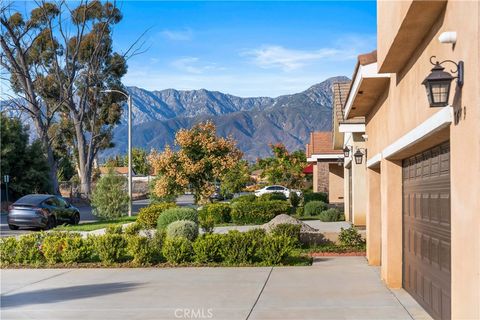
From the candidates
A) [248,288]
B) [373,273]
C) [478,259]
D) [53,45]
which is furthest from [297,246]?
A: [53,45]

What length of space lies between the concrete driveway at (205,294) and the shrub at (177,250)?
622 millimetres

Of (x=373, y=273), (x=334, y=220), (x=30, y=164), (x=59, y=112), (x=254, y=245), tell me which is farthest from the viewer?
(x=59, y=112)

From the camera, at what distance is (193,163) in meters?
31.3

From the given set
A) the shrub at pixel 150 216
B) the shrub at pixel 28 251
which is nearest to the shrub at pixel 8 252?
the shrub at pixel 28 251

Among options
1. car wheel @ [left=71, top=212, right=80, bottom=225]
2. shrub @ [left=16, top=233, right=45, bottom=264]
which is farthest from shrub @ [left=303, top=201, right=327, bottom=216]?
shrub @ [left=16, top=233, right=45, bottom=264]

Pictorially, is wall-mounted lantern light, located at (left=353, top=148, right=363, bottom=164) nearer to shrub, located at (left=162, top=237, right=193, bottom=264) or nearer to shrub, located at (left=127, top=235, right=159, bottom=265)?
shrub, located at (left=162, top=237, right=193, bottom=264)

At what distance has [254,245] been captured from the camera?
1511 cm

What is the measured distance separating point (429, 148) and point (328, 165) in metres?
33.9

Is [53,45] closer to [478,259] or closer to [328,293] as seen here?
[328,293]

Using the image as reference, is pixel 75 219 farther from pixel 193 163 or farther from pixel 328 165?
pixel 328 165

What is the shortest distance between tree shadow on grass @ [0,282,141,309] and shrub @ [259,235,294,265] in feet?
11.8

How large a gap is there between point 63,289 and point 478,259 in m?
8.31

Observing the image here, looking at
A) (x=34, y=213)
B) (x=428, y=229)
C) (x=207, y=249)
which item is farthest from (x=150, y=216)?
(x=428, y=229)

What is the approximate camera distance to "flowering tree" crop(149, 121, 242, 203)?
102 ft
